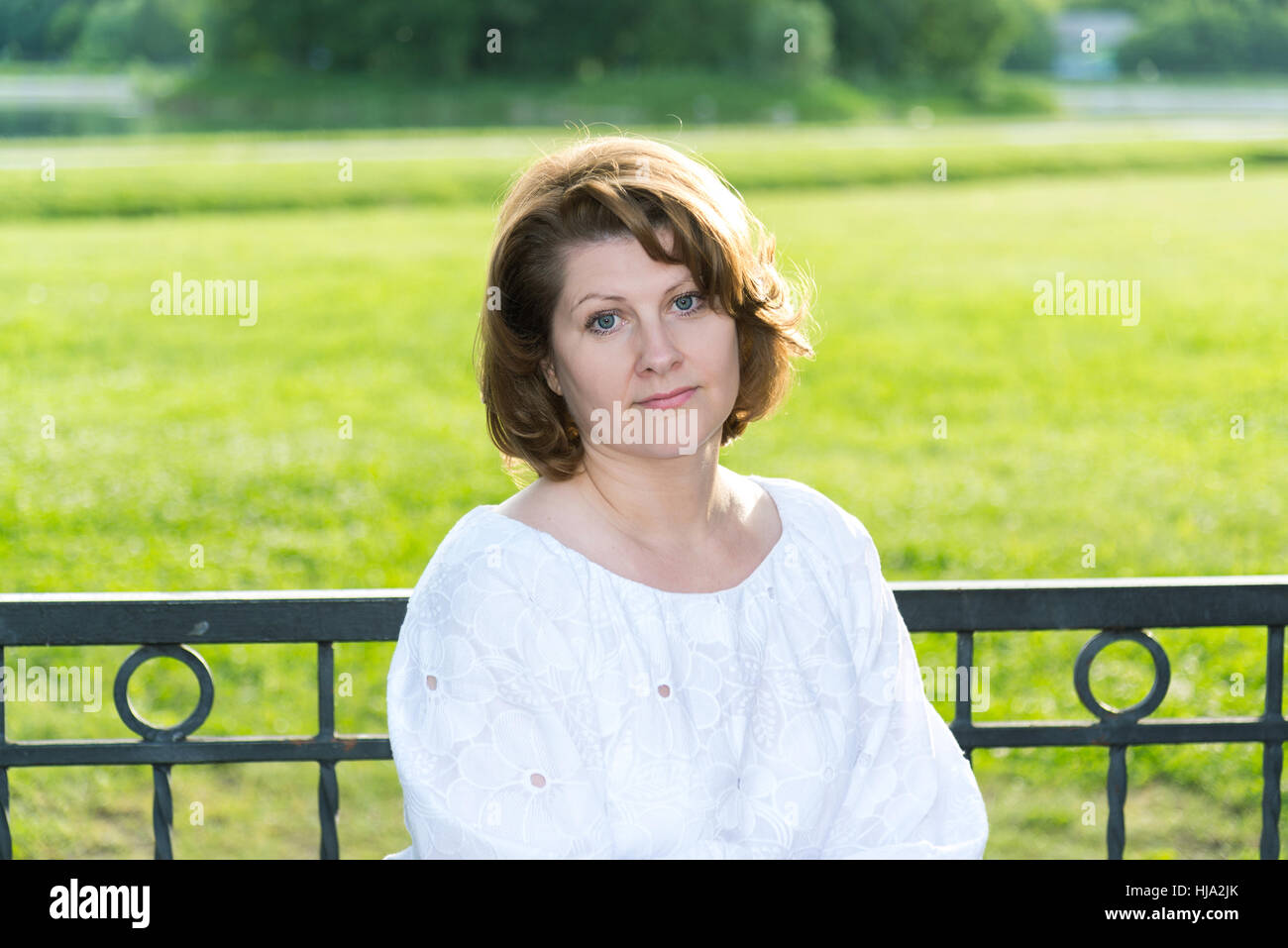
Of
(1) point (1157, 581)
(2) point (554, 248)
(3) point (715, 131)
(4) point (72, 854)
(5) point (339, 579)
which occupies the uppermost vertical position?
(3) point (715, 131)

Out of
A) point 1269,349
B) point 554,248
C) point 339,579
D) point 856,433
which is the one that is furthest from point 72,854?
point 1269,349

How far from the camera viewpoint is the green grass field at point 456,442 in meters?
5.11

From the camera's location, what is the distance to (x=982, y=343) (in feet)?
43.4

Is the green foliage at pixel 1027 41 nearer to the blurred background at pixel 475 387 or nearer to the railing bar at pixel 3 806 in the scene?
the blurred background at pixel 475 387

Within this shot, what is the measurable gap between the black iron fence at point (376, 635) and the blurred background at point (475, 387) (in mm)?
723

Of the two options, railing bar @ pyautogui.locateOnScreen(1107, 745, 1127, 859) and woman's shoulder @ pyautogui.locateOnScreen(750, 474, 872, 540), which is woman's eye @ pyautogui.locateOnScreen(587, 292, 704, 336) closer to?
woman's shoulder @ pyautogui.locateOnScreen(750, 474, 872, 540)

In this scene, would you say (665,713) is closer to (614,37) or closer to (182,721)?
(182,721)

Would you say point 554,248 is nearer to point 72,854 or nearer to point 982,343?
point 72,854

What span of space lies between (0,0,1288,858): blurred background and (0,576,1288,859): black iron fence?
723 millimetres

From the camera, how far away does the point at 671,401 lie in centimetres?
204

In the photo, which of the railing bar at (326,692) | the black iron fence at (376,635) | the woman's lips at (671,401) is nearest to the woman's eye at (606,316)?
the woman's lips at (671,401)

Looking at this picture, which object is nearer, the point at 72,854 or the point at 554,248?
the point at 554,248

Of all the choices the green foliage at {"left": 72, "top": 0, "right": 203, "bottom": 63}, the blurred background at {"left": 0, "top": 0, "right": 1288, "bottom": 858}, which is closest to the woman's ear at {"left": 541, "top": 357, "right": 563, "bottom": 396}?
the blurred background at {"left": 0, "top": 0, "right": 1288, "bottom": 858}
